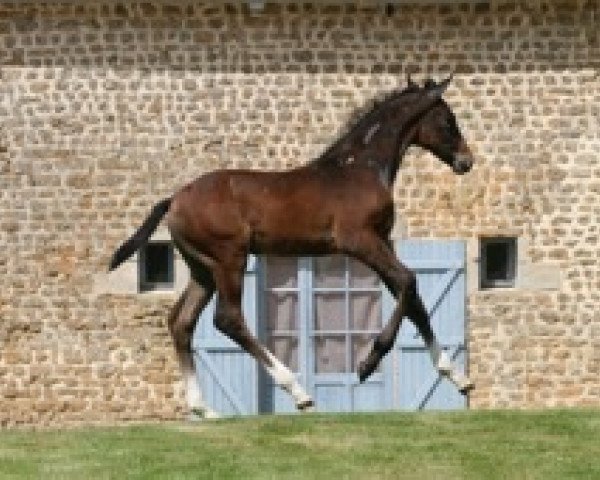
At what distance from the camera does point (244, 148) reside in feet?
60.1

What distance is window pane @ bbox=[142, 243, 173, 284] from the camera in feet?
60.8

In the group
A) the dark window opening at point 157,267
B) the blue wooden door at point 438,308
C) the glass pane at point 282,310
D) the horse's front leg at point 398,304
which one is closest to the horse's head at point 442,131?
the horse's front leg at point 398,304

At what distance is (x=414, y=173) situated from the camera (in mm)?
18438

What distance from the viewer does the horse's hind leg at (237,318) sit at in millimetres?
13094

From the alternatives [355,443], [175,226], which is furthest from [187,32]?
[355,443]

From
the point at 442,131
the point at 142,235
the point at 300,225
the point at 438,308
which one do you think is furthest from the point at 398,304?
the point at 438,308

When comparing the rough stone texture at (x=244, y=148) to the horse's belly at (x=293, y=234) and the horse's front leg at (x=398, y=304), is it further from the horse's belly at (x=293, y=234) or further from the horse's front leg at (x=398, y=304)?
the horse's front leg at (x=398, y=304)

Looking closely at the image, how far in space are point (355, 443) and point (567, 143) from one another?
701 centimetres

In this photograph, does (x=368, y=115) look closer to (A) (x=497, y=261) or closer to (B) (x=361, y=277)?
(B) (x=361, y=277)

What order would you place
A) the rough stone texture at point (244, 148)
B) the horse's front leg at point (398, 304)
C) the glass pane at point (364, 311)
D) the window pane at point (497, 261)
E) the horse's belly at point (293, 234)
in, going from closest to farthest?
the horse's front leg at point (398, 304)
the horse's belly at point (293, 234)
the rough stone texture at point (244, 148)
the glass pane at point (364, 311)
the window pane at point (497, 261)

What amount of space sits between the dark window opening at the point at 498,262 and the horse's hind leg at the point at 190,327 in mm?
5615

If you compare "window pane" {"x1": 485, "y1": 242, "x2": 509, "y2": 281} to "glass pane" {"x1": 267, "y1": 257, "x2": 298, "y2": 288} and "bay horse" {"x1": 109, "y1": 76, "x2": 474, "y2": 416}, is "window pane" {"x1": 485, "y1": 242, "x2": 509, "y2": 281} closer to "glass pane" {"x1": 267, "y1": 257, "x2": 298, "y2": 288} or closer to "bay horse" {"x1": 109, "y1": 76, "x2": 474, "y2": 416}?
"glass pane" {"x1": 267, "y1": 257, "x2": 298, "y2": 288}

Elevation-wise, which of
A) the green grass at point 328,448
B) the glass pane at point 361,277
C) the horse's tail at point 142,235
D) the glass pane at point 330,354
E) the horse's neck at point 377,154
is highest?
the horse's neck at point 377,154

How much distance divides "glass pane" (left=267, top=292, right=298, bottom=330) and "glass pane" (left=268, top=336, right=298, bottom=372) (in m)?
0.10
